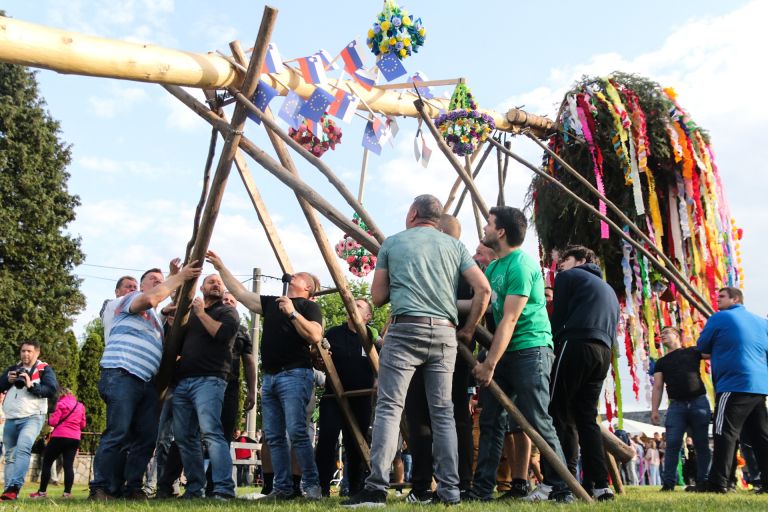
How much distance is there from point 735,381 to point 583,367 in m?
2.11

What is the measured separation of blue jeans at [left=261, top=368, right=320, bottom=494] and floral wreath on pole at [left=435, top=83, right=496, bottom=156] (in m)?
3.09

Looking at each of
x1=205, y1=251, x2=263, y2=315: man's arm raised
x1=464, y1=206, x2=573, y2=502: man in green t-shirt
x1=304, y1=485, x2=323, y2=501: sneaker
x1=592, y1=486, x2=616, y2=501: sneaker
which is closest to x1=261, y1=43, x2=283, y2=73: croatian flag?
x1=205, y1=251, x2=263, y2=315: man's arm raised

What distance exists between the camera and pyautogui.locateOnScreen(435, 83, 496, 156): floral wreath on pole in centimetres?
776

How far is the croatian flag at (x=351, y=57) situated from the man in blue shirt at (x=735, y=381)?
3.81m

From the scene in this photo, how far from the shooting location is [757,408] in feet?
21.2

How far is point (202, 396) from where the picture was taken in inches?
227

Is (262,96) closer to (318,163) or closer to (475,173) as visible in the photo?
(318,163)

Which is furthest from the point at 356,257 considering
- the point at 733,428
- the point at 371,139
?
the point at 733,428

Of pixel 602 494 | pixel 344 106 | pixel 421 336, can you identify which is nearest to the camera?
pixel 421 336

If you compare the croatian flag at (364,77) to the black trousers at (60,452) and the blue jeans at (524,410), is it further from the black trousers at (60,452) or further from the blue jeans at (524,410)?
the black trousers at (60,452)

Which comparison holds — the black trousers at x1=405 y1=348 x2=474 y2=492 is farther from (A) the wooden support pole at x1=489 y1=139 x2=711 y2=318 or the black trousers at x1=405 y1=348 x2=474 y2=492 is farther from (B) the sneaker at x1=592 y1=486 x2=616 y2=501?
(A) the wooden support pole at x1=489 y1=139 x2=711 y2=318

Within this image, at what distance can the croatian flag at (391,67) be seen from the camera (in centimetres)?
728

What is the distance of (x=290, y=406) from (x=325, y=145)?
301cm

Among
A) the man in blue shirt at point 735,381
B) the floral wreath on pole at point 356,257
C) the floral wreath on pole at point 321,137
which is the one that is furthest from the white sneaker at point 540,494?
the floral wreath on pole at point 356,257
